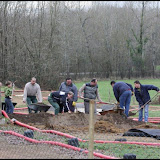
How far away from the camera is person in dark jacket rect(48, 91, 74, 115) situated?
484 inches

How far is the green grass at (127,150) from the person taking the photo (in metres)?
6.69

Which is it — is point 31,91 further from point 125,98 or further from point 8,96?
point 125,98

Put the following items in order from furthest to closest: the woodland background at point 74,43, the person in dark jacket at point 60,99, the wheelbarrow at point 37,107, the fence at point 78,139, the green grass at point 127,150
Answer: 1. the woodland background at point 74,43
2. the wheelbarrow at point 37,107
3. the person in dark jacket at point 60,99
4. the green grass at point 127,150
5. the fence at point 78,139

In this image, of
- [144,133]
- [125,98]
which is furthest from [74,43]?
[144,133]

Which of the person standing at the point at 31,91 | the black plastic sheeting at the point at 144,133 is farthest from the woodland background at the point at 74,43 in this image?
the black plastic sheeting at the point at 144,133

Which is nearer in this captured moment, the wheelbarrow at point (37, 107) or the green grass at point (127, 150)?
the green grass at point (127, 150)

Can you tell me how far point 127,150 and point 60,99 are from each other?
577 cm

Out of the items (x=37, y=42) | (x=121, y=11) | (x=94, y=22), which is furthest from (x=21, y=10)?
(x=121, y=11)

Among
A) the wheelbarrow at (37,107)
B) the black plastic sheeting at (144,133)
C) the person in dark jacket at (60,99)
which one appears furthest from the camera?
the wheelbarrow at (37,107)

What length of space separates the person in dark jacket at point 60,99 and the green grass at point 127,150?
4.95 metres

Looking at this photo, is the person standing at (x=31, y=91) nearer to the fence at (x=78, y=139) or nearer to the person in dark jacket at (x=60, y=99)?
the person in dark jacket at (x=60, y=99)

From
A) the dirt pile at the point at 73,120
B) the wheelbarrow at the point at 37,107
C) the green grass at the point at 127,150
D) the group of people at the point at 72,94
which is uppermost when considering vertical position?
the group of people at the point at 72,94

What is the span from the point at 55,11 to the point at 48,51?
4099 mm

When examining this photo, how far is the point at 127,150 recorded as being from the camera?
23.0 feet
